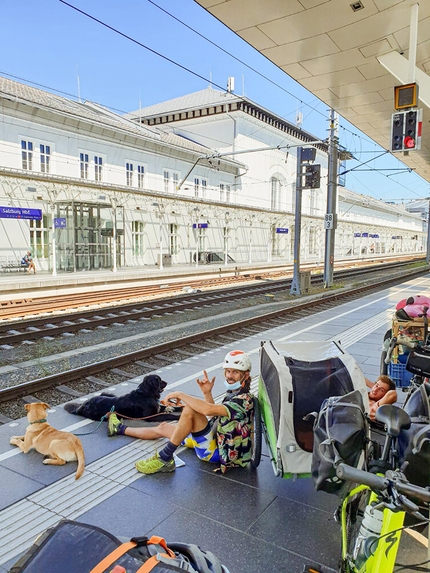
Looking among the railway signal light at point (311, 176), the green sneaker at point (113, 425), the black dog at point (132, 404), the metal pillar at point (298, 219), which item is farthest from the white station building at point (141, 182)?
the green sneaker at point (113, 425)

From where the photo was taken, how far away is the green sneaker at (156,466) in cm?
367

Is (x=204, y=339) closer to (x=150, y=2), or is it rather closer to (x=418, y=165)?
(x=150, y=2)

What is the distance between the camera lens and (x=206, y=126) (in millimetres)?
41781

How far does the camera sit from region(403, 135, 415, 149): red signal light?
8094 mm

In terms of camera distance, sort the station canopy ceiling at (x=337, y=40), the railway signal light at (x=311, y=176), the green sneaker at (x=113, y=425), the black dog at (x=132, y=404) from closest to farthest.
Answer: the green sneaker at (x=113, y=425), the black dog at (x=132, y=404), the station canopy ceiling at (x=337, y=40), the railway signal light at (x=311, y=176)

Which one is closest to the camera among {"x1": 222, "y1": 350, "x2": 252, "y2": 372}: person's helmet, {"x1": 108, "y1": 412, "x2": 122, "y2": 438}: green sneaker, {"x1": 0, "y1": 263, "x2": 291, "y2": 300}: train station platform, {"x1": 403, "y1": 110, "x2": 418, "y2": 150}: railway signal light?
{"x1": 222, "y1": 350, "x2": 252, "y2": 372}: person's helmet

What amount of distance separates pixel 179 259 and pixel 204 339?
26246 millimetres

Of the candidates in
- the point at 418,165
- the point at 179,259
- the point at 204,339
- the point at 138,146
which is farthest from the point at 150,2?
the point at 179,259

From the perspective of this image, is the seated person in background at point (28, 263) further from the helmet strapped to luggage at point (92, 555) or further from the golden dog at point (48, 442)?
the helmet strapped to luggage at point (92, 555)

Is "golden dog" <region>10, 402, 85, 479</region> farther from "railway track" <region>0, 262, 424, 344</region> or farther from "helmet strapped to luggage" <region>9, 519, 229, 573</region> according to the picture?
"railway track" <region>0, 262, 424, 344</region>

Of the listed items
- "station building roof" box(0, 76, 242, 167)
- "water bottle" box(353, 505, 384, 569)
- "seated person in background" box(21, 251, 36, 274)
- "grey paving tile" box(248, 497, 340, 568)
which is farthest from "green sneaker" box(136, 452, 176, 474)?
"station building roof" box(0, 76, 242, 167)

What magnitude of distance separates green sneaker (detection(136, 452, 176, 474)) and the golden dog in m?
0.48

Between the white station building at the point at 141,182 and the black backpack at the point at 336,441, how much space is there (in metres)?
14.1

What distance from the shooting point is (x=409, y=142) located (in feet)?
26.7
